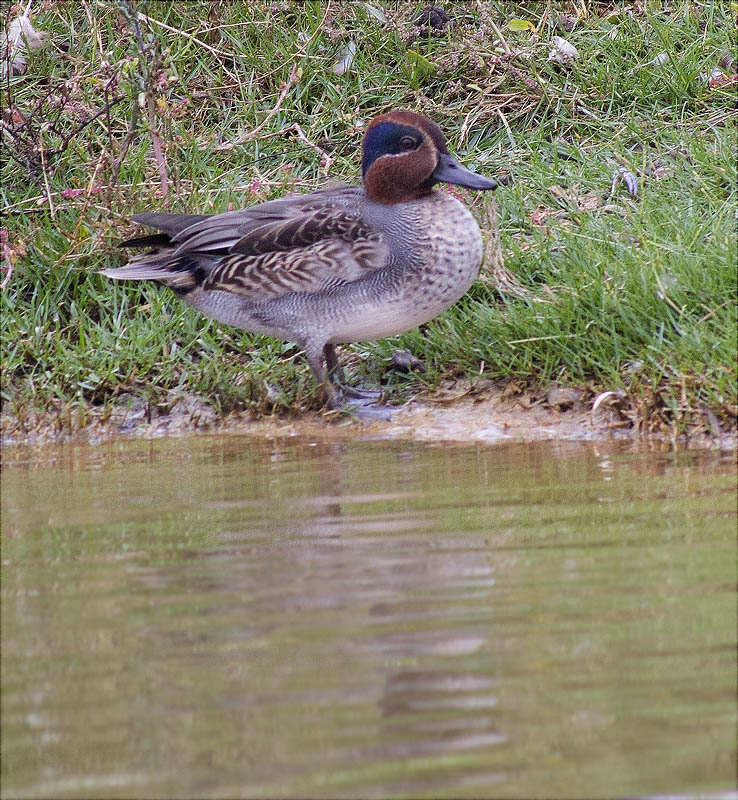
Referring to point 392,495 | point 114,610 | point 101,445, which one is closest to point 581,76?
point 101,445

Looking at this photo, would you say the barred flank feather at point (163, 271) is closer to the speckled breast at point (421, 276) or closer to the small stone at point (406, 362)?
the speckled breast at point (421, 276)

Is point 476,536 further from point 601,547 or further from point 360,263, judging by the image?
point 360,263

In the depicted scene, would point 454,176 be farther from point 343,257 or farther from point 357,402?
point 357,402

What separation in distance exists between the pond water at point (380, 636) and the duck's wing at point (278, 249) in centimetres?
139

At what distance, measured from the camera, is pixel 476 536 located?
341 cm

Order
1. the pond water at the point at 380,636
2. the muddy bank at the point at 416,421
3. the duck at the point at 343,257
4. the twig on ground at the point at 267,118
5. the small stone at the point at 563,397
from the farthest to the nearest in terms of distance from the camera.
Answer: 1. the twig on ground at the point at 267,118
2. the duck at the point at 343,257
3. the small stone at the point at 563,397
4. the muddy bank at the point at 416,421
5. the pond water at the point at 380,636

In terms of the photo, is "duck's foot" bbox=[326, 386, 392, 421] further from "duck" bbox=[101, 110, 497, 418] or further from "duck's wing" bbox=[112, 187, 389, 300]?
"duck's wing" bbox=[112, 187, 389, 300]

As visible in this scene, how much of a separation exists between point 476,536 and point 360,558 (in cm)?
34

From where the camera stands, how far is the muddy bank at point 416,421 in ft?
16.8

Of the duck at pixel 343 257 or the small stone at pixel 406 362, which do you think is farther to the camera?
the small stone at pixel 406 362

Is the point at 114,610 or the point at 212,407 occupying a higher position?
the point at 114,610

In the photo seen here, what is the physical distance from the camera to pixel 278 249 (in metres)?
5.62

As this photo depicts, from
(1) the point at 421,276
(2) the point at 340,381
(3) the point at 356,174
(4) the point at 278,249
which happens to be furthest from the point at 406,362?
(3) the point at 356,174

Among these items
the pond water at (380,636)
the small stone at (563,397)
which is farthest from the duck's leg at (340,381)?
the pond water at (380,636)
